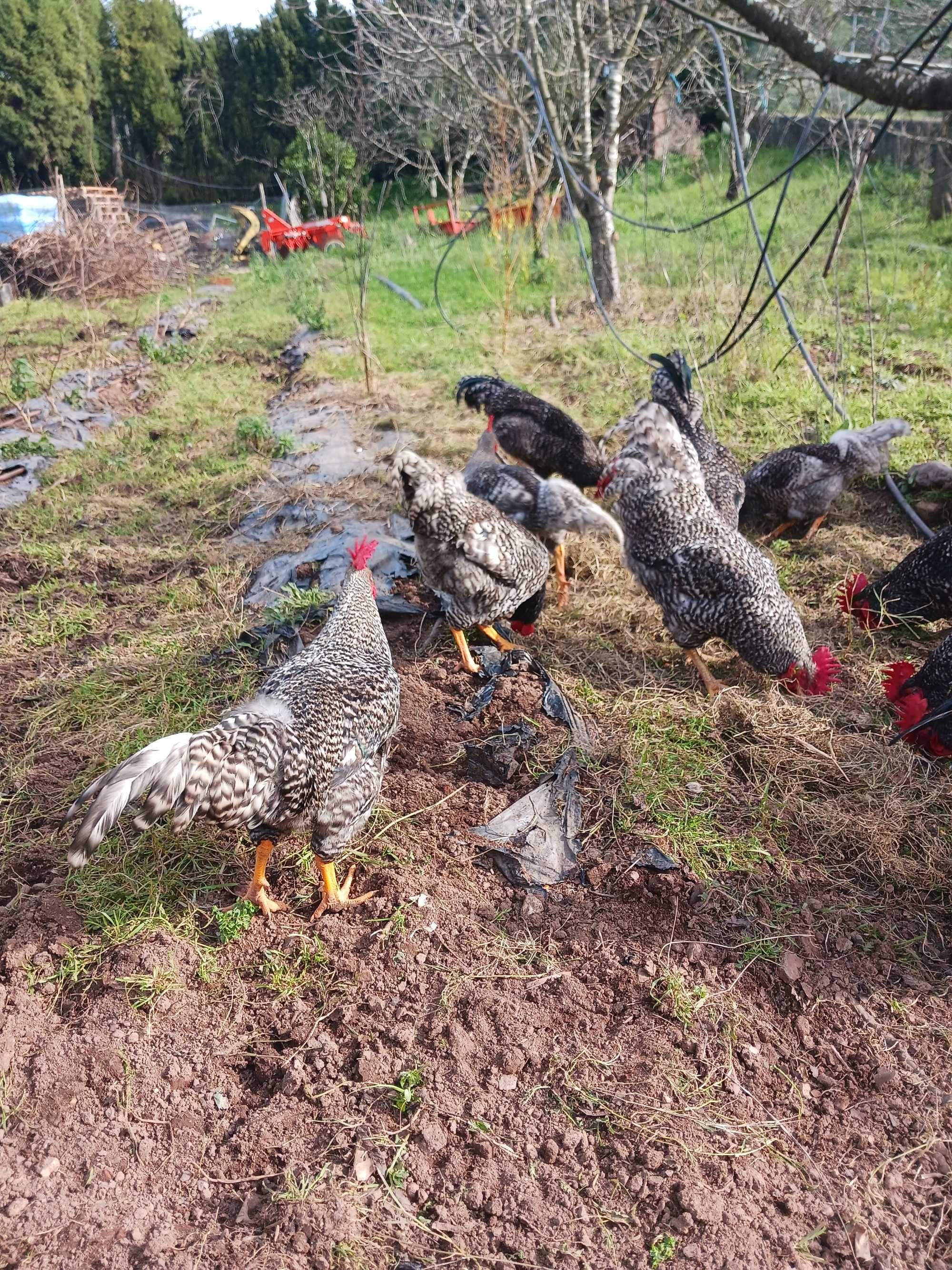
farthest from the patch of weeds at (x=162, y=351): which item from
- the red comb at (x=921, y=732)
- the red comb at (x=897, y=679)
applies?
the red comb at (x=921, y=732)

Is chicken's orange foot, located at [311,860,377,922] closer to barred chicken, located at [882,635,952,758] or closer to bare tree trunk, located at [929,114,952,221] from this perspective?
barred chicken, located at [882,635,952,758]

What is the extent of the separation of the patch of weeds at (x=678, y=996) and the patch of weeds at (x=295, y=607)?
8.68 feet

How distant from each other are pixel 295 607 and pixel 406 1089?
106 inches

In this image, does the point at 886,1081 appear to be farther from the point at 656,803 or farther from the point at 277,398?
the point at 277,398

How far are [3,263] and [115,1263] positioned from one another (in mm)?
15940

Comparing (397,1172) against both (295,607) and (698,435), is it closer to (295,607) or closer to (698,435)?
(295,607)

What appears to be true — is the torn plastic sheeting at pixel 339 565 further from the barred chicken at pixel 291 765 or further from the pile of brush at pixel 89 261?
the pile of brush at pixel 89 261

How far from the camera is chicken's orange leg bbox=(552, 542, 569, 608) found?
5020 mm

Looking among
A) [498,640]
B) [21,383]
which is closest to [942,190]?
[498,640]

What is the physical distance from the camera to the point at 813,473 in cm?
523

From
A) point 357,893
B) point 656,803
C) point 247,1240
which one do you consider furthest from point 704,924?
point 247,1240

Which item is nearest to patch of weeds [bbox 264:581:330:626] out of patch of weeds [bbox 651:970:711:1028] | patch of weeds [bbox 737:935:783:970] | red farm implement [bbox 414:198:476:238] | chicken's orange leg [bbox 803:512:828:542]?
patch of weeds [bbox 651:970:711:1028]

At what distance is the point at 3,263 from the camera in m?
13.5

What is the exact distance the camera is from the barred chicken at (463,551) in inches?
158
